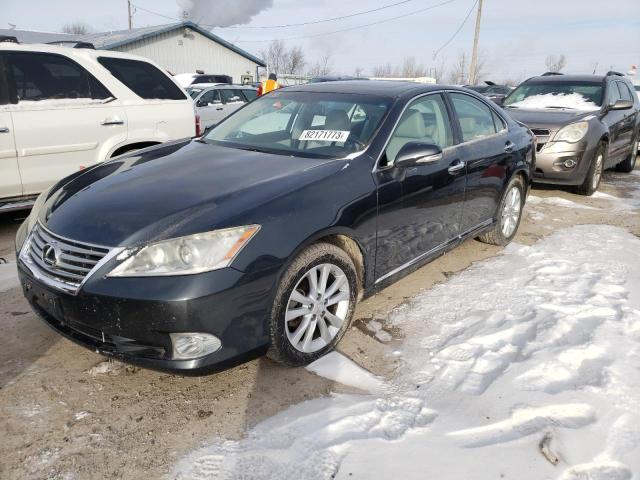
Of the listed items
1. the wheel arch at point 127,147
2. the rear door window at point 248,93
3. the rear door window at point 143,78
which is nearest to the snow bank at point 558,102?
the rear door window at point 143,78

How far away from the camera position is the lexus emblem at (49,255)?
2.45m

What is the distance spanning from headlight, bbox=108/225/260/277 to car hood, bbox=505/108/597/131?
595cm

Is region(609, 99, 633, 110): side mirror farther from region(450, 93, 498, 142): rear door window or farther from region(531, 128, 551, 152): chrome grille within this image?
region(450, 93, 498, 142): rear door window

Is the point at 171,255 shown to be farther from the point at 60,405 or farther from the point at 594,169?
the point at 594,169

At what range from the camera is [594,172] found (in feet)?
23.5

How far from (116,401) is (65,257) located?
0.77m

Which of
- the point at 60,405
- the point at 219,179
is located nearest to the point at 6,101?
the point at 219,179

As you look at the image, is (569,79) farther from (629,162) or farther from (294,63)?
(294,63)

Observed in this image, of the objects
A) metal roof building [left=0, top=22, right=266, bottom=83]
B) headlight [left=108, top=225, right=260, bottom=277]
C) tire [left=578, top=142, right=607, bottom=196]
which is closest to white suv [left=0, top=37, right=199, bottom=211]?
headlight [left=108, top=225, right=260, bottom=277]

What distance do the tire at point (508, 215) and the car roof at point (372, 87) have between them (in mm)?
1334

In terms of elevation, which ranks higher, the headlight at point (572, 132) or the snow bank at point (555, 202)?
the headlight at point (572, 132)

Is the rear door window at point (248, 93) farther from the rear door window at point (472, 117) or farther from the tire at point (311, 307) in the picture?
the tire at point (311, 307)

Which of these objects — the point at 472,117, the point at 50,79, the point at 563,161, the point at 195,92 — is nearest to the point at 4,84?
the point at 50,79

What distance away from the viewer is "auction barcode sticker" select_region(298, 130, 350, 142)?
3244 millimetres
